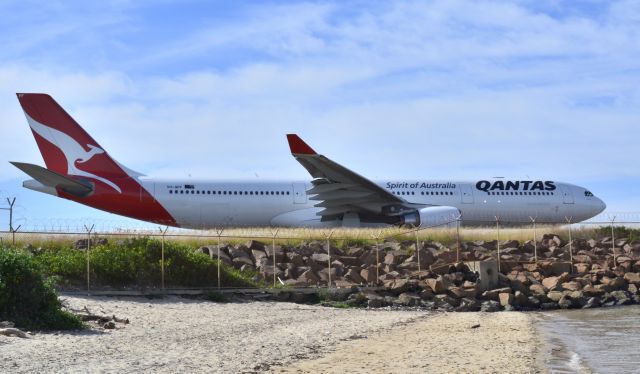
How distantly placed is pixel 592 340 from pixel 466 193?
21615 mm

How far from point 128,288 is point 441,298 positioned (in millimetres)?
7635

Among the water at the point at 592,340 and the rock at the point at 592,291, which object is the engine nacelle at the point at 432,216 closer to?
the rock at the point at 592,291

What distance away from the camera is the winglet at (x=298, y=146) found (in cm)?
3136

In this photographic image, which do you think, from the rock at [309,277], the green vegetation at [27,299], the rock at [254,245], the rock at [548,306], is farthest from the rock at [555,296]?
the green vegetation at [27,299]

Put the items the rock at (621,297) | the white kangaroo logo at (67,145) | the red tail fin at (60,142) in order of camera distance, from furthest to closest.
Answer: the white kangaroo logo at (67,145)
the red tail fin at (60,142)
the rock at (621,297)

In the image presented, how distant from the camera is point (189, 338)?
12375mm

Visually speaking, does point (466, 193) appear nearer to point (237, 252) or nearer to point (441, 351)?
point (237, 252)

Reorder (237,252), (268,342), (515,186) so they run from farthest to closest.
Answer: (515,186) < (237,252) < (268,342)

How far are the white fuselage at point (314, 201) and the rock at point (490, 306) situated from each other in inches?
552

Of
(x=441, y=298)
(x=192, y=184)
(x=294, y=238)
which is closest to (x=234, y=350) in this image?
(x=441, y=298)

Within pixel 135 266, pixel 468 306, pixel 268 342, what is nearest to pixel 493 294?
pixel 468 306

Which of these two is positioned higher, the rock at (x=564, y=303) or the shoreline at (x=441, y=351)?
the shoreline at (x=441, y=351)

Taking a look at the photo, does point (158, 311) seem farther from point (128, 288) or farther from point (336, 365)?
point (336, 365)

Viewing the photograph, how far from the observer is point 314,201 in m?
A: 34.7
